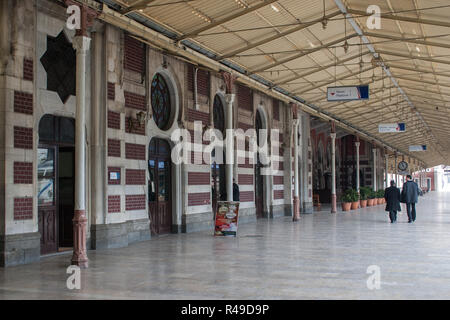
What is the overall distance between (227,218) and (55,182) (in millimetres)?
5238

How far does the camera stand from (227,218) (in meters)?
15.0

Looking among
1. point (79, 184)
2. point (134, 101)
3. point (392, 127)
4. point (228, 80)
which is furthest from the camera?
point (392, 127)

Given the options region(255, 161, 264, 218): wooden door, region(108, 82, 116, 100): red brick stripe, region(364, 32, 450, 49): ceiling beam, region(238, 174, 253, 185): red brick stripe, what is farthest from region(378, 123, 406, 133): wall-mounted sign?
region(108, 82, 116, 100): red brick stripe

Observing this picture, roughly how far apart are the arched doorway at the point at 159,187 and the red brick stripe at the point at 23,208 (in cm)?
502

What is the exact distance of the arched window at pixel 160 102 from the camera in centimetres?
1547

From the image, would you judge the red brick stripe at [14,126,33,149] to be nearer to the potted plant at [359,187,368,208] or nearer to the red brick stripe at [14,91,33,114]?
the red brick stripe at [14,91,33,114]

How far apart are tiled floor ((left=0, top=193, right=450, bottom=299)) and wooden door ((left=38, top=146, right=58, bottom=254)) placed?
543 mm

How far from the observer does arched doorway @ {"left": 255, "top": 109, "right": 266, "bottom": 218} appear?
22.8 meters

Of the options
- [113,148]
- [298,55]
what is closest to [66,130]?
[113,148]

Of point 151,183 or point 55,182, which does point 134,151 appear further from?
point 55,182

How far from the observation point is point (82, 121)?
984 cm

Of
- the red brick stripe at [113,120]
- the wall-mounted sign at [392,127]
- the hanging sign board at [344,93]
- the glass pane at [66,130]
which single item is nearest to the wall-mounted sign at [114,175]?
the red brick stripe at [113,120]

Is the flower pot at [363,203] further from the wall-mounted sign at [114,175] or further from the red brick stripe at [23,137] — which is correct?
the red brick stripe at [23,137]
